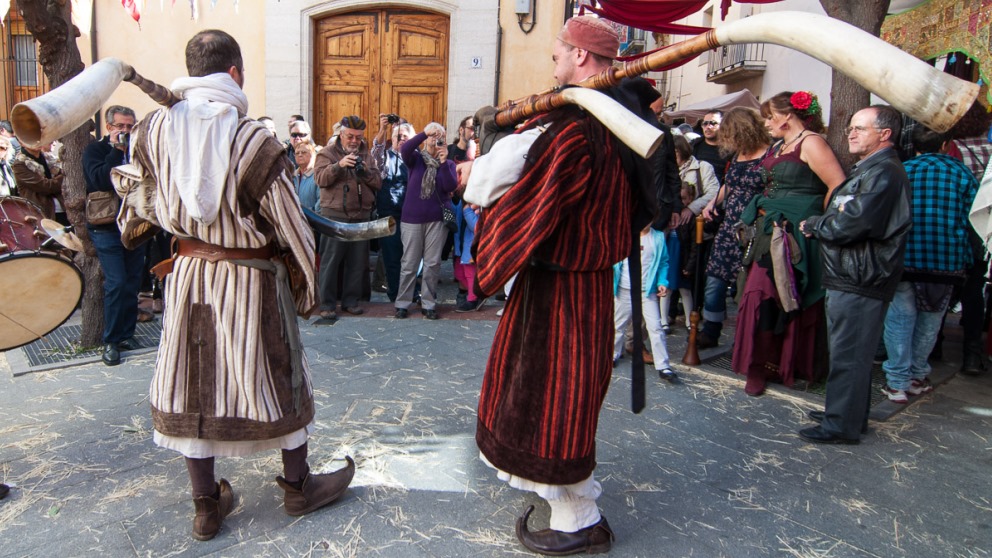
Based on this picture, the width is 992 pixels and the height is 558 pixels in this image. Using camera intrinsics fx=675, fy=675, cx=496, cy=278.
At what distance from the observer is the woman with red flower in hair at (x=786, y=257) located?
4.55m

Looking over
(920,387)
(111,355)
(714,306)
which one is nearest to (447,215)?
(714,306)

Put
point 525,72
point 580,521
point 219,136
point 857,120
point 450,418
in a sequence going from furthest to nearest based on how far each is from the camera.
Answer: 1. point 525,72
2. point 450,418
3. point 857,120
4. point 580,521
5. point 219,136

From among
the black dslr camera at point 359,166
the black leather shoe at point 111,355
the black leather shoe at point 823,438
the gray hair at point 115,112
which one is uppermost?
the gray hair at point 115,112

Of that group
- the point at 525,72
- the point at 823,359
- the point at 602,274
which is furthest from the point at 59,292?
the point at 525,72

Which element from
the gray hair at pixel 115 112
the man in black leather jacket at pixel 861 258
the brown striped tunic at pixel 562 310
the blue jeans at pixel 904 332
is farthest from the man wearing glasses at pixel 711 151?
the gray hair at pixel 115 112

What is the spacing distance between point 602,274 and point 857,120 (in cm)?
226

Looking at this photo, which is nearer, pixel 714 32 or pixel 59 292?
pixel 714 32

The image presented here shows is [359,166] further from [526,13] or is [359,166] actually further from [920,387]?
[526,13]

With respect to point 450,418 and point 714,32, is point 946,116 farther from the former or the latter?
point 450,418

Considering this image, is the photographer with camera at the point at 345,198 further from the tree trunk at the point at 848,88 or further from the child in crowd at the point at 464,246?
the tree trunk at the point at 848,88

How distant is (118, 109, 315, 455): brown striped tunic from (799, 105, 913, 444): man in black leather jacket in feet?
9.96

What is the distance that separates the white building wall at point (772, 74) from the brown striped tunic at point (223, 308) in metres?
7.32

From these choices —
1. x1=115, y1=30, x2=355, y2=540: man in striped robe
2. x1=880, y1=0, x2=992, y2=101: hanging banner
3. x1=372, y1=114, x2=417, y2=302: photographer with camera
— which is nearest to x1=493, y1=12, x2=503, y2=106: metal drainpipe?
Answer: x1=372, y1=114, x2=417, y2=302: photographer with camera

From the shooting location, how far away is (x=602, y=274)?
2637 millimetres
